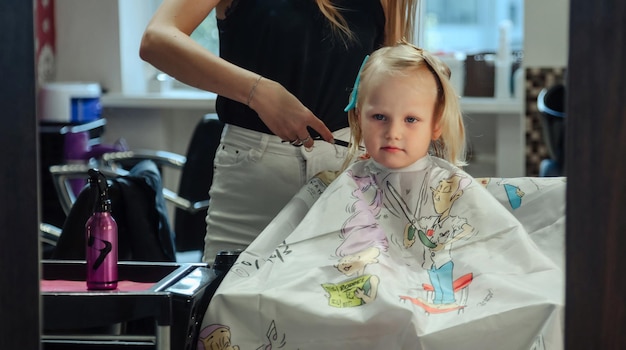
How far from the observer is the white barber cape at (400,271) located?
3.57ft

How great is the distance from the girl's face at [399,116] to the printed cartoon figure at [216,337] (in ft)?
1.37

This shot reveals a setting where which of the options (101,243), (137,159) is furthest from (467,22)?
(101,243)

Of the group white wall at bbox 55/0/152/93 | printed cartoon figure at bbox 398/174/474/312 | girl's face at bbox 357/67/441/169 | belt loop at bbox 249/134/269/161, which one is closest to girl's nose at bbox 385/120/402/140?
girl's face at bbox 357/67/441/169

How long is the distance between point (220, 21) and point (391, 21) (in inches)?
11.5

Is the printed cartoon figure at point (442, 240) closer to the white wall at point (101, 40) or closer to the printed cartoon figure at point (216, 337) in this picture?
the printed cartoon figure at point (216, 337)

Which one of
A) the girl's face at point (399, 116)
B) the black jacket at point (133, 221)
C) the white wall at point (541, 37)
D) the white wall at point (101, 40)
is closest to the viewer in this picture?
the girl's face at point (399, 116)

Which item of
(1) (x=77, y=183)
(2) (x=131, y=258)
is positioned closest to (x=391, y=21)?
(2) (x=131, y=258)

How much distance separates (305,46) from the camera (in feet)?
4.83

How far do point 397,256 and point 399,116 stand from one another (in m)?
0.23

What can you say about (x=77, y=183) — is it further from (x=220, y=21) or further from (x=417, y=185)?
(x=417, y=185)

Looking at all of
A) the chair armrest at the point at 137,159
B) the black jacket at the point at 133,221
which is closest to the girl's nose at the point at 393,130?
the black jacket at the point at 133,221

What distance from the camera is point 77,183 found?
2877 mm

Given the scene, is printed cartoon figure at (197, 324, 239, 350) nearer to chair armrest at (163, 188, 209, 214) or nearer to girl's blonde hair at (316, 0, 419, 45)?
girl's blonde hair at (316, 0, 419, 45)

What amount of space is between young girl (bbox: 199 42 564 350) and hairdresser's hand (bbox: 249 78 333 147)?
0.26ft
